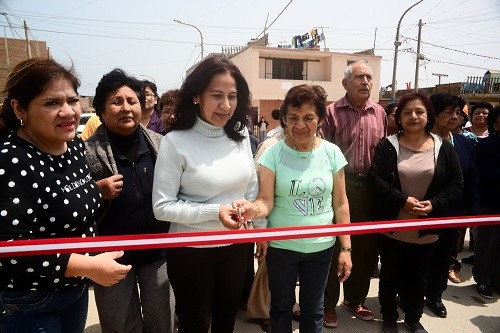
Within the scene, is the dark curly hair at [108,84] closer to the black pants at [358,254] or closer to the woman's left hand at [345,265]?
the woman's left hand at [345,265]

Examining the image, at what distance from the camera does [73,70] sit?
1.52 meters

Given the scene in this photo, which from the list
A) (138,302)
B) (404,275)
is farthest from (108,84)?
(404,275)

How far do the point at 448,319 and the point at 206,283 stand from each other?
8.33 ft

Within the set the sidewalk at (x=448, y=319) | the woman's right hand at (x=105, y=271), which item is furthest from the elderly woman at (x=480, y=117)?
the woman's right hand at (x=105, y=271)

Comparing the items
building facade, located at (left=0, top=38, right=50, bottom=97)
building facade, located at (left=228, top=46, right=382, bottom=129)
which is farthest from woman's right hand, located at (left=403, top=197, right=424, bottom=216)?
building facade, located at (left=0, top=38, right=50, bottom=97)

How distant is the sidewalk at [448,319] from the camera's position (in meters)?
2.83

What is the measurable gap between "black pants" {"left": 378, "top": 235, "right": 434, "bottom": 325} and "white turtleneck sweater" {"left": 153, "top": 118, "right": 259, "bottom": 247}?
1.51 metres

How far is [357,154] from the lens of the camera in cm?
280

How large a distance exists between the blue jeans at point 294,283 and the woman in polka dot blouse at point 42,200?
100 cm

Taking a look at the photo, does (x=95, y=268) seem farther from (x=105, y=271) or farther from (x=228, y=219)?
(x=228, y=219)

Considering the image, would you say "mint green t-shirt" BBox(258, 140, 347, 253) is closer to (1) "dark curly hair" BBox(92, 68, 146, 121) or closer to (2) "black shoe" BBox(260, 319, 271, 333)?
(1) "dark curly hair" BBox(92, 68, 146, 121)

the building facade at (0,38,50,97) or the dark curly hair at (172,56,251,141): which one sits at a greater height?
the building facade at (0,38,50,97)

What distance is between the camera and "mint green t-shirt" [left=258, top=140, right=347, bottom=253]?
6.48 feet

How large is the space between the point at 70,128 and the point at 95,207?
1.27 feet
